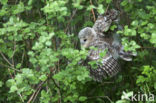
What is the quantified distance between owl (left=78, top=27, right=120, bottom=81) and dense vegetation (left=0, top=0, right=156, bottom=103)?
7cm

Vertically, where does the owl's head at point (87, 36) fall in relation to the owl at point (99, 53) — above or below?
above

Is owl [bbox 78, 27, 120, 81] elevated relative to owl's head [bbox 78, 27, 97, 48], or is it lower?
lower

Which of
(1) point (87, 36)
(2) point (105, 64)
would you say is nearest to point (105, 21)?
(1) point (87, 36)

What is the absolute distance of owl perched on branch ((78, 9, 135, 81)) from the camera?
1.35 meters

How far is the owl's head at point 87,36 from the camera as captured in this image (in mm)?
1383

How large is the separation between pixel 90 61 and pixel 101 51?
0.09 m

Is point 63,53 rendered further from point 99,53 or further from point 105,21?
point 105,21

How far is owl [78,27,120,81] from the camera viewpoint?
52.9 inches

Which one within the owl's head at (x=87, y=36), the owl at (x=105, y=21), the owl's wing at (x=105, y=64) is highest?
the owl at (x=105, y=21)

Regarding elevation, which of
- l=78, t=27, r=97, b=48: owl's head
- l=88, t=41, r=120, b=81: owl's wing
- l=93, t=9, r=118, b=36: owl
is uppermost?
l=93, t=9, r=118, b=36: owl

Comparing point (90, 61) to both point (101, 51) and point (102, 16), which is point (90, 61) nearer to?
point (101, 51)

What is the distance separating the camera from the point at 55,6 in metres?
1.31

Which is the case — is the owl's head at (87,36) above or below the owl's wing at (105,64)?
above

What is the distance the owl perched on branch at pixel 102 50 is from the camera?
1.35 meters
